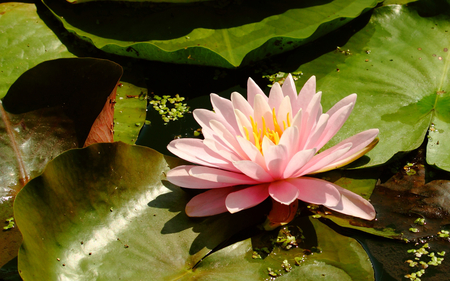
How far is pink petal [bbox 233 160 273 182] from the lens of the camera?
128 centimetres

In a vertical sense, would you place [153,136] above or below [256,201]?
below

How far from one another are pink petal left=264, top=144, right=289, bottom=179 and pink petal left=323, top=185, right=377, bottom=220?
261 millimetres

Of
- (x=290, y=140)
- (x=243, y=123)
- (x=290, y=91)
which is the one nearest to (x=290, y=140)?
(x=290, y=140)

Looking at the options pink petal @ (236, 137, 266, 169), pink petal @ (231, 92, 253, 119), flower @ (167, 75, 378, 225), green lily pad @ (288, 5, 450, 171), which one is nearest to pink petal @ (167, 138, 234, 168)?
flower @ (167, 75, 378, 225)

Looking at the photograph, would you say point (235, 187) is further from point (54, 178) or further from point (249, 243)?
point (54, 178)

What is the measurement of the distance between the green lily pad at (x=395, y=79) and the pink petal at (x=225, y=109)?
0.51 m

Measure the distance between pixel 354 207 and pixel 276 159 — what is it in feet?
1.30

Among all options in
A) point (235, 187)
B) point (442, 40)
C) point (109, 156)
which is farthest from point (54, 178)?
point (442, 40)

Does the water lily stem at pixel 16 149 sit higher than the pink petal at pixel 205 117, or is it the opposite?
the pink petal at pixel 205 117

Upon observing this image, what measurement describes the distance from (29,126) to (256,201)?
1.09 m

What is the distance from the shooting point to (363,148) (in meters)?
1.48

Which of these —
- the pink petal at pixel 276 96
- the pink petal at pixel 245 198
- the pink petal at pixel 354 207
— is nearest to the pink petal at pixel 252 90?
the pink petal at pixel 276 96

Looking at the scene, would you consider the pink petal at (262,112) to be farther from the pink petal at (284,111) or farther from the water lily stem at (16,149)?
the water lily stem at (16,149)

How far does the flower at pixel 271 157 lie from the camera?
1.32 meters
